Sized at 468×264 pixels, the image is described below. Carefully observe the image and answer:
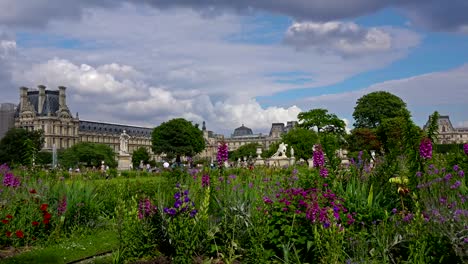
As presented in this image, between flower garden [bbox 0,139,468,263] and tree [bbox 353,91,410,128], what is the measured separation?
2309 inches

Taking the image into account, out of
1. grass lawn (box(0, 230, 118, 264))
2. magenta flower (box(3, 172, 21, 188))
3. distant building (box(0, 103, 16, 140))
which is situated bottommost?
grass lawn (box(0, 230, 118, 264))

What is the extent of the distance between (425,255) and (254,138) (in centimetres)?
18721

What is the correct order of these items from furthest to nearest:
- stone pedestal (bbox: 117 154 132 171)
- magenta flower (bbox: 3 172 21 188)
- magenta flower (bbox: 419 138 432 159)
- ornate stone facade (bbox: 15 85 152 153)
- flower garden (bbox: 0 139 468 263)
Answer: ornate stone facade (bbox: 15 85 152 153) → stone pedestal (bbox: 117 154 132 171) → magenta flower (bbox: 3 172 21 188) → magenta flower (bbox: 419 138 432 159) → flower garden (bbox: 0 139 468 263)

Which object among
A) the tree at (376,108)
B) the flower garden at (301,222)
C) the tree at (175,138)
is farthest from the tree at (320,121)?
the flower garden at (301,222)

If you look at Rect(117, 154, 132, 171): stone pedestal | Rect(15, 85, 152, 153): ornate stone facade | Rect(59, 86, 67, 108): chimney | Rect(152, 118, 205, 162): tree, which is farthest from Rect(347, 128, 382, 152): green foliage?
Rect(59, 86, 67, 108): chimney

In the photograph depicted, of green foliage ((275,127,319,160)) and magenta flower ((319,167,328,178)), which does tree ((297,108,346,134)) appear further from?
magenta flower ((319,167,328,178))

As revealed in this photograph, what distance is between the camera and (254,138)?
192500 mm

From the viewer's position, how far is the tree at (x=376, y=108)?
216ft

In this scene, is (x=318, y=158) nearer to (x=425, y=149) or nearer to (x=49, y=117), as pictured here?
(x=425, y=149)

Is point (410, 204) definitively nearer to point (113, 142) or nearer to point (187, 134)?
point (187, 134)

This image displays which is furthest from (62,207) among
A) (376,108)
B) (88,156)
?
(88,156)

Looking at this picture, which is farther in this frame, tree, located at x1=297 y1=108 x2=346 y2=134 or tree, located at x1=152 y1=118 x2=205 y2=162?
tree, located at x1=152 y1=118 x2=205 y2=162

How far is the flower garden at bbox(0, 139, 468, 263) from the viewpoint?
5508mm

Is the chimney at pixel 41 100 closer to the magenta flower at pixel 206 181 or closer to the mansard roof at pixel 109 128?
the mansard roof at pixel 109 128
